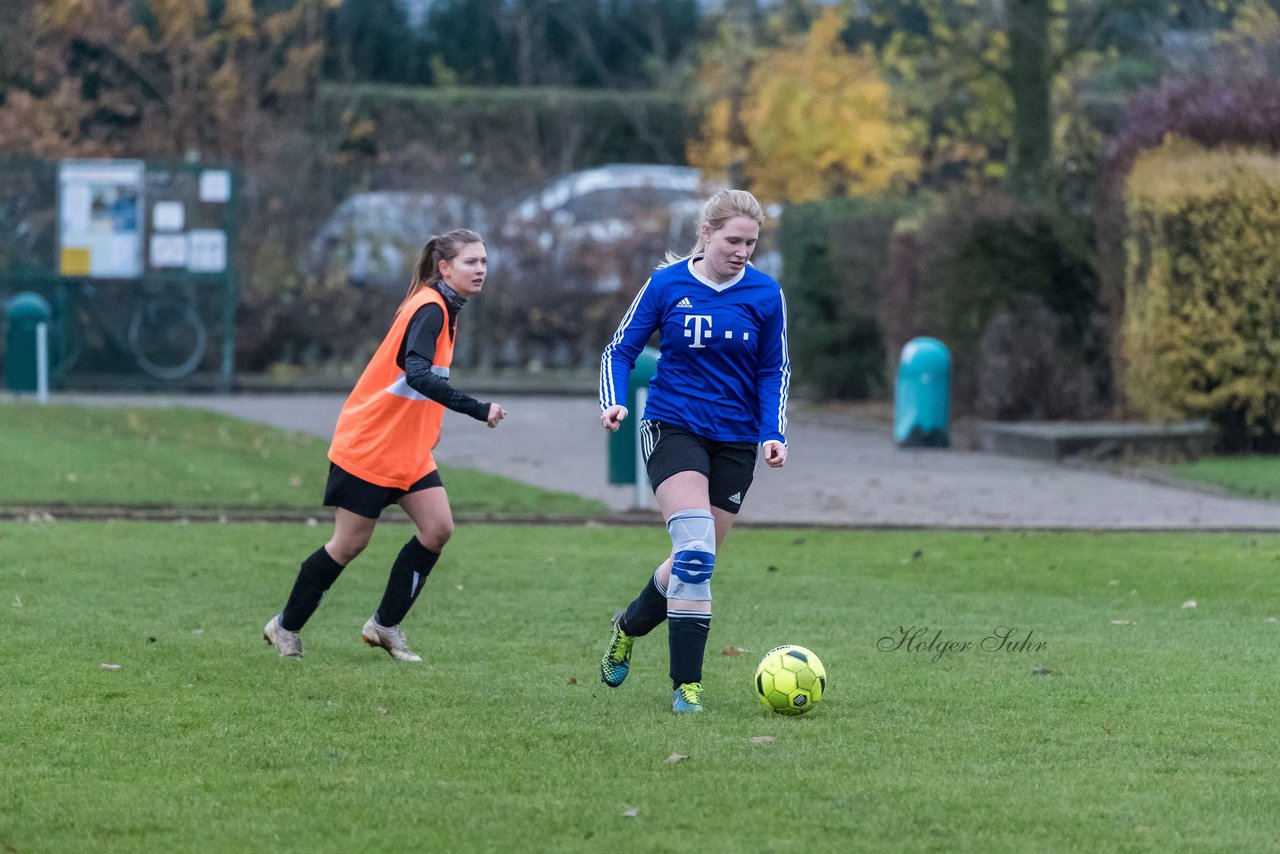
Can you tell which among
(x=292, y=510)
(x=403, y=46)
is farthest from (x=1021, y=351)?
(x=403, y=46)

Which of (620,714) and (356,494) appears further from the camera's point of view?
(356,494)

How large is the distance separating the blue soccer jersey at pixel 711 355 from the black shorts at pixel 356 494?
1.15 metres

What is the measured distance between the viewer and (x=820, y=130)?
1100 inches

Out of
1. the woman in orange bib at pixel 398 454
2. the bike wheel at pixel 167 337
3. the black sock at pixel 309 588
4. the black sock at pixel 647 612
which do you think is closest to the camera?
the black sock at pixel 647 612

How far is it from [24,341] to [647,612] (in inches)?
604

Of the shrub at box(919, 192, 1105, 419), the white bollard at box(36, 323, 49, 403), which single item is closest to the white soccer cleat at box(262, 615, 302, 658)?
the shrub at box(919, 192, 1105, 419)

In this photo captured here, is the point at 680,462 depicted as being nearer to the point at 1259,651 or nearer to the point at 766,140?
the point at 1259,651

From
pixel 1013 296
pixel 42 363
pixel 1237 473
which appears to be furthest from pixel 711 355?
pixel 42 363

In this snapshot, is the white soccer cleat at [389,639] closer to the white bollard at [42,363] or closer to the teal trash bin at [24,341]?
the white bollard at [42,363]

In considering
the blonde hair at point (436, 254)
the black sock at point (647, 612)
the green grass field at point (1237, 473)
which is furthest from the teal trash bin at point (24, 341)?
the black sock at point (647, 612)

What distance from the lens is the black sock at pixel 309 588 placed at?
7.61 metres

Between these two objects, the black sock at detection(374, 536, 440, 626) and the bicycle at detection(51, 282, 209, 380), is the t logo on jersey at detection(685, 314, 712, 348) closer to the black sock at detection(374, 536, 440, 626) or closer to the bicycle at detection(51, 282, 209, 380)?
the black sock at detection(374, 536, 440, 626)

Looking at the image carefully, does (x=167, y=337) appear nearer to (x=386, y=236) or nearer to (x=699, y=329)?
(x=386, y=236)

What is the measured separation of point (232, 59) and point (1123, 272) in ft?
53.9
